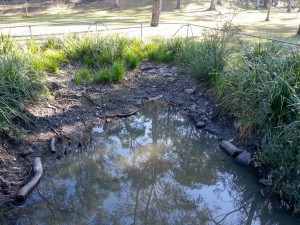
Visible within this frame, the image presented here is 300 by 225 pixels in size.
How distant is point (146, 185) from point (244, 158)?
184 cm

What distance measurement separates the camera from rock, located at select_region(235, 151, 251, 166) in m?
5.76

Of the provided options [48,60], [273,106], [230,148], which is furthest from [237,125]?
[48,60]

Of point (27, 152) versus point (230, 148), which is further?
point (230, 148)

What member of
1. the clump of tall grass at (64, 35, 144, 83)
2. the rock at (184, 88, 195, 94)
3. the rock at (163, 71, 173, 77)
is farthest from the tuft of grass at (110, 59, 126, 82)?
the rock at (184, 88, 195, 94)

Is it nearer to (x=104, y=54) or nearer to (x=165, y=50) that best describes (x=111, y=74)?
(x=104, y=54)

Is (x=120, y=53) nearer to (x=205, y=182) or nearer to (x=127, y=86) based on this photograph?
(x=127, y=86)

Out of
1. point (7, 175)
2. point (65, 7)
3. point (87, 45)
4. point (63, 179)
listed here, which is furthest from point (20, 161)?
point (65, 7)

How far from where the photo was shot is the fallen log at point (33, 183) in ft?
15.5

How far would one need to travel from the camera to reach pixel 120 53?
9633 millimetres

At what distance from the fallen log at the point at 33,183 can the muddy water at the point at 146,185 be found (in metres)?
0.11

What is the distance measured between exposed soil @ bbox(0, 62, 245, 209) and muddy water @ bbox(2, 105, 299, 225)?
0.32 metres

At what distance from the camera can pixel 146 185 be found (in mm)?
5410

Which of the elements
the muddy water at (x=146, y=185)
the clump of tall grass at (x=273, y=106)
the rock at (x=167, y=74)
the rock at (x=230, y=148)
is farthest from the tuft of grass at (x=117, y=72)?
the rock at (x=230, y=148)

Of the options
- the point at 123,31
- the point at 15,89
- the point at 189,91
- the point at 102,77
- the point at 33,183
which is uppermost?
the point at 15,89
